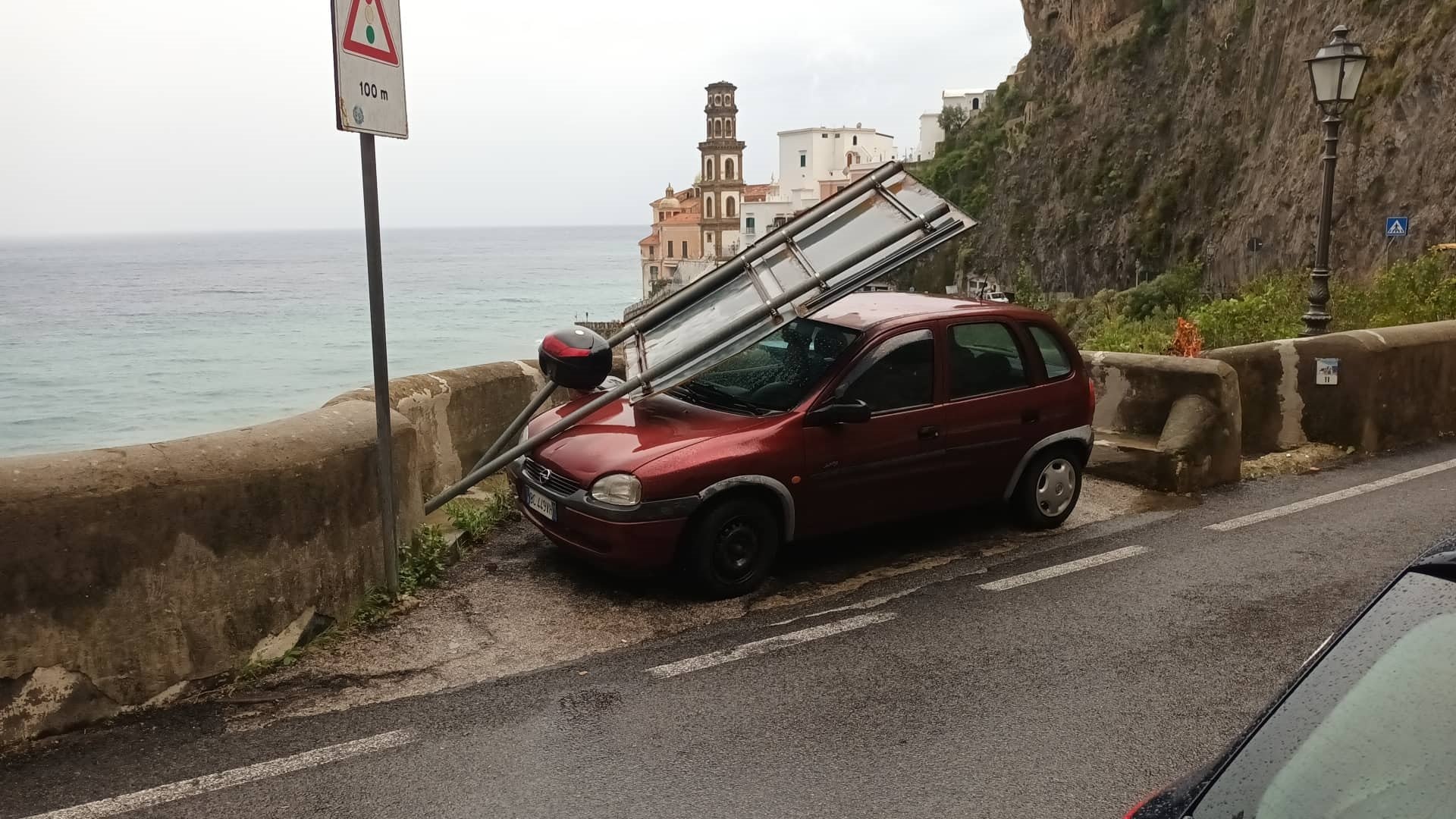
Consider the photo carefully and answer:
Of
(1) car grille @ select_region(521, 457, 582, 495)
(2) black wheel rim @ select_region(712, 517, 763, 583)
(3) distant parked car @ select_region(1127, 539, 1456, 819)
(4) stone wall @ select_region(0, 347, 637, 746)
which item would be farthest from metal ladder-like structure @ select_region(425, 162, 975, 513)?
(3) distant parked car @ select_region(1127, 539, 1456, 819)

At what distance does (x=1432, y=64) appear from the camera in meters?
24.2

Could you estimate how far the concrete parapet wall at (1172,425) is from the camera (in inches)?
322

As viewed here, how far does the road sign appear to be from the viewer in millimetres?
5055

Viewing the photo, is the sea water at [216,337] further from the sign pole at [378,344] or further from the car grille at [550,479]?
the sign pole at [378,344]

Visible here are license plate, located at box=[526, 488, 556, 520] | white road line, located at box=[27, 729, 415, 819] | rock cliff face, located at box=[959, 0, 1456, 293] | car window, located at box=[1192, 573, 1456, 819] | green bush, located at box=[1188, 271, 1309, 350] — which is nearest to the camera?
car window, located at box=[1192, 573, 1456, 819]

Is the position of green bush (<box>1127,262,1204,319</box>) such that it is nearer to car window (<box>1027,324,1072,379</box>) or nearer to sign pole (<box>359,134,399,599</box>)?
car window (<box>1027,324,1072,379</box>)

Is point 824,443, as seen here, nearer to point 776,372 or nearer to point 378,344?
point 776,372

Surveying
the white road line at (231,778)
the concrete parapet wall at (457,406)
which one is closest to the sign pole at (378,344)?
the concrete parapet wall at (457,406)

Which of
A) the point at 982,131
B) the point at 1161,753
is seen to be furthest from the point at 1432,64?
the point at 982,131

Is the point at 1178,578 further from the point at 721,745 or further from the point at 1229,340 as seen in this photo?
the point at 1229,340

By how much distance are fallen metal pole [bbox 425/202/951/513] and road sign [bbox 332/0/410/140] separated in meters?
1.79

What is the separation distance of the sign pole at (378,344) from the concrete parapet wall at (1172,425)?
5.47 metres

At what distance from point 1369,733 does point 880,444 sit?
14.8ft

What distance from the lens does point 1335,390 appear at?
935 centimetres
